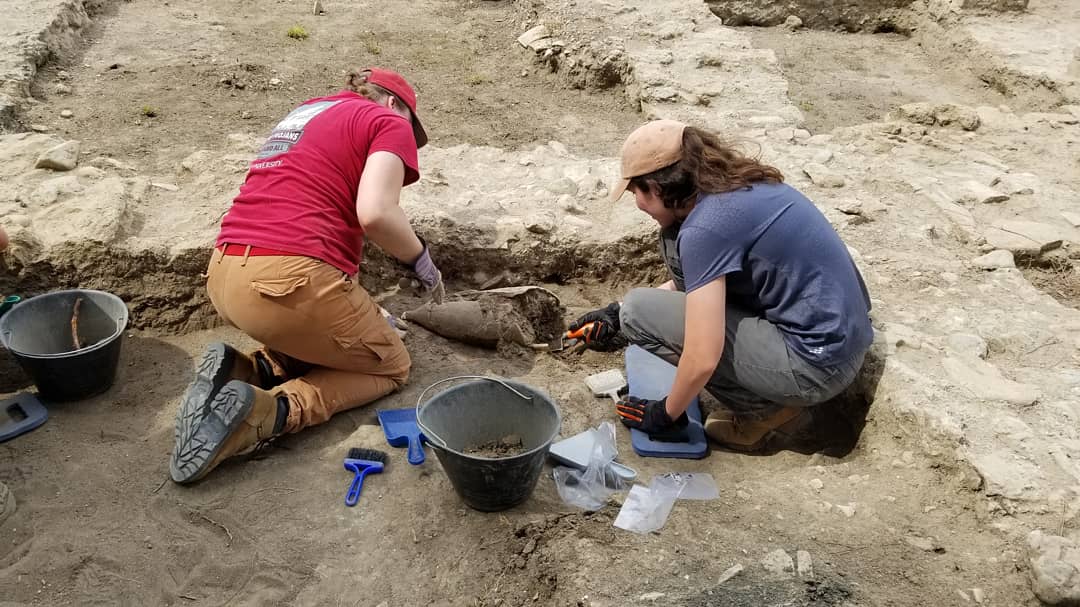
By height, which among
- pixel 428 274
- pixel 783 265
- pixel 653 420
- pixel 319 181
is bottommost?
pixel 653 420

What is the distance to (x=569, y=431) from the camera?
11.3 ft

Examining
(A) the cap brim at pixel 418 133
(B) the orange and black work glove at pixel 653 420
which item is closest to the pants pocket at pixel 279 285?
(A) the cap brim at pixel 418 133

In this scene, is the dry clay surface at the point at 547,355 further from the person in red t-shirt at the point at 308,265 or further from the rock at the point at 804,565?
the person in red t-shirt at the point at 308,265

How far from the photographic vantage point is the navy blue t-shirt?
9.07 feet

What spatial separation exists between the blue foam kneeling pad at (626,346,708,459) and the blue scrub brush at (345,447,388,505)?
1.01 meters

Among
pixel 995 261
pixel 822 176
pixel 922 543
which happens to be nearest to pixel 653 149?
pixel 922 543

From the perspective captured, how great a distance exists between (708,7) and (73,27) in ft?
18.0

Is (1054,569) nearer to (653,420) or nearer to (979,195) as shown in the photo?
(653,420)

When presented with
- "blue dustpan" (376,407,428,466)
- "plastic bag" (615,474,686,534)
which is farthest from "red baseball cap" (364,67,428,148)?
"plastic bag" (615,474,686,534)

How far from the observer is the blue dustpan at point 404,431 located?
3.19m

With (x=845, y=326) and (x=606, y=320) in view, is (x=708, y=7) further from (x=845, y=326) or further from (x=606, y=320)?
(x=845, y=326)

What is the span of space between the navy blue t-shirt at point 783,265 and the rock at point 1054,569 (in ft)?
2.81

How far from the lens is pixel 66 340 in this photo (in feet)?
12.1

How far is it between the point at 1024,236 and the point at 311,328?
12.0 ft
